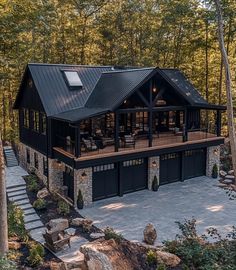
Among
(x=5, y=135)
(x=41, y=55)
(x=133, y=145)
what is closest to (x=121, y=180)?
(x=133, y=145)

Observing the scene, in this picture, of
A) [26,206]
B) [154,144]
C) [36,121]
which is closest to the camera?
[26,206]

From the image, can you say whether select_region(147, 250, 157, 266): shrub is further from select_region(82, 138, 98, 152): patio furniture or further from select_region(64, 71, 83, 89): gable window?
select_region(64, 71, 83, 89): gable window

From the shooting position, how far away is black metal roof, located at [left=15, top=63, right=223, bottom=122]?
1853cm

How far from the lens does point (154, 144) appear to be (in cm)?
2009

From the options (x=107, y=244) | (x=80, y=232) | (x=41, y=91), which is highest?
(x=41, y=91)

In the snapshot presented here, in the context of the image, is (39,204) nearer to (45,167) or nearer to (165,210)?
(45,167)

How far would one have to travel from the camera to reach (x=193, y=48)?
28.1 metres

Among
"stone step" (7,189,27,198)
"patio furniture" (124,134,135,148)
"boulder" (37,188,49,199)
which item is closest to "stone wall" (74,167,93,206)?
"boulder" (37,188,49,199)

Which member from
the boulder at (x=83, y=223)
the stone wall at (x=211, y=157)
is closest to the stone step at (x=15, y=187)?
the boulder at (x=83, y=223)

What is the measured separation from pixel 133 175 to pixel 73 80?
7223mm

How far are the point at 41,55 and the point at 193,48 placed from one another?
13.7 metres

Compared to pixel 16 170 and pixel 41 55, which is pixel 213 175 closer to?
pixel 16 170

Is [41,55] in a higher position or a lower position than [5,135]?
higher

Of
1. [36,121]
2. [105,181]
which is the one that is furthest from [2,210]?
[36,121]
